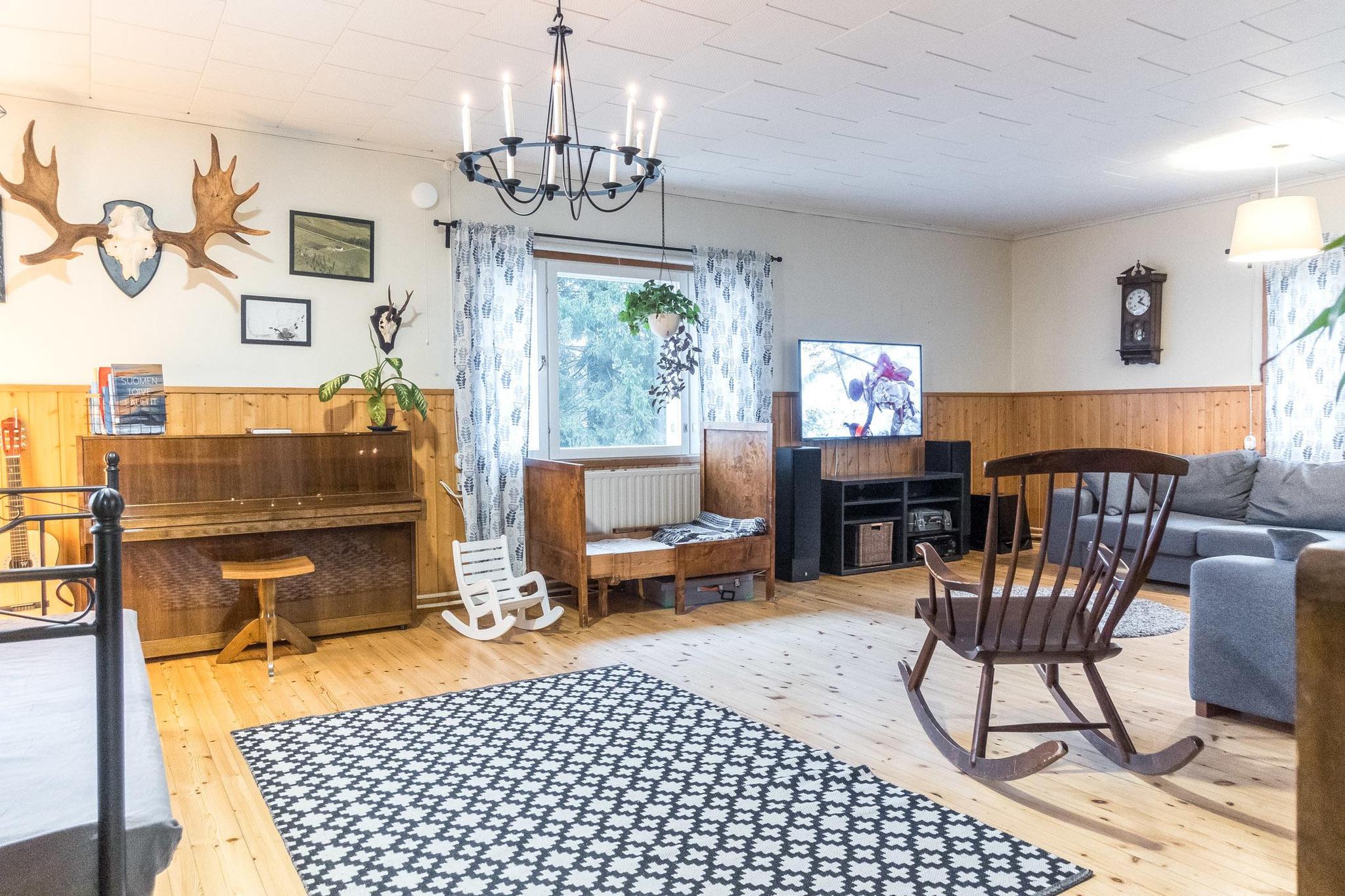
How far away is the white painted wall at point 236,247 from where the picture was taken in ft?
13.8

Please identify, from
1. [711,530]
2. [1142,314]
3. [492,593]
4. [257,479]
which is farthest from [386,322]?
[1142,314]

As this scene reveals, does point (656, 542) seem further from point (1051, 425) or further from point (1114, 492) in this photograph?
point (1051, 425)

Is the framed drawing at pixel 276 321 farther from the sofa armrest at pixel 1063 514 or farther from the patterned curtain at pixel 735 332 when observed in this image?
the sofa armrest at pixel 1063 514

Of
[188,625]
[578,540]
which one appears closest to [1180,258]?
[578,540]

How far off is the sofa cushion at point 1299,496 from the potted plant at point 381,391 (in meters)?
5.03

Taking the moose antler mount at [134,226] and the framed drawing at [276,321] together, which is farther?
the framed drawing at [276,321]

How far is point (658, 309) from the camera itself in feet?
16.6

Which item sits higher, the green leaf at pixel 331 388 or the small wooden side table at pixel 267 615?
the green leaf at pixel 331 388

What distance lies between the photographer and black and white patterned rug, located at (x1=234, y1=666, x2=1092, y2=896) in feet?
7.22

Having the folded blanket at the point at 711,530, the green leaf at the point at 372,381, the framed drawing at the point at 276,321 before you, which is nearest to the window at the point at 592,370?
the folded blanket at the point at 711,530

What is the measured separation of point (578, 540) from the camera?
4852mm

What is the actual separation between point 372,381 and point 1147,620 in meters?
4.27

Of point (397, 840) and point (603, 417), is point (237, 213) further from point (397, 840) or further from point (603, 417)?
point (397, 840)

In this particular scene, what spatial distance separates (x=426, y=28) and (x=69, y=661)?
250cm
